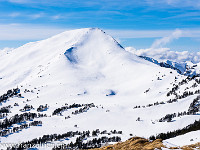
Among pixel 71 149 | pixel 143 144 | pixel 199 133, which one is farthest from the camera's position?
pixel 71 149

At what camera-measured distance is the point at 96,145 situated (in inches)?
7702

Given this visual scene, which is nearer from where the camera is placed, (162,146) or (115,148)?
(162,146)

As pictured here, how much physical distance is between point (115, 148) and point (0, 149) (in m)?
191

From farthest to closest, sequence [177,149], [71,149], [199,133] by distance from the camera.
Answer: [71,149] → [199,133] → [177,149]

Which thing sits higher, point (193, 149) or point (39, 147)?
point (193, 149)

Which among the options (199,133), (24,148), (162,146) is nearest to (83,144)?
(24,148)

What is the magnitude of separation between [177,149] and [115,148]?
1443 centimetres

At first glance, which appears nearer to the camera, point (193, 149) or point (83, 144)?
point (193, 149)

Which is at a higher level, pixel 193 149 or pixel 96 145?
pixel 193 149

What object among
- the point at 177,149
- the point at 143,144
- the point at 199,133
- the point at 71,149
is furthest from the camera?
the point at 71,149

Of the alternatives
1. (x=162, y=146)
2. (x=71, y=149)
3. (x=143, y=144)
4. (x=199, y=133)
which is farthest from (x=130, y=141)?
(x=71, y=149)

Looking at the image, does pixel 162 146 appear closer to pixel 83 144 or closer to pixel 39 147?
pixel 83 144

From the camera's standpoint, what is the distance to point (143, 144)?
151ft

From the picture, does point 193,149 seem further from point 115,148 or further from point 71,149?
point 71,149
